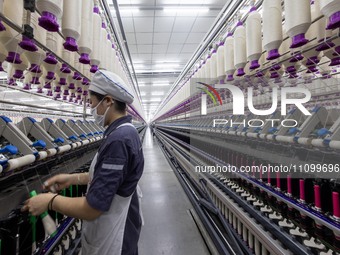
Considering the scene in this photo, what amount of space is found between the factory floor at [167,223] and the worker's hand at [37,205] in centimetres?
164

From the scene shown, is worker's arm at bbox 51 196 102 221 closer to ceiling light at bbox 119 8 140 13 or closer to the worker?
the worker

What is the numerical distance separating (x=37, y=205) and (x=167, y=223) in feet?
7.12

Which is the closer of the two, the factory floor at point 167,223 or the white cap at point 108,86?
the white cap at point 108,86

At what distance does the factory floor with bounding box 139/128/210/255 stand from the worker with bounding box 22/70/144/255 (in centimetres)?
129

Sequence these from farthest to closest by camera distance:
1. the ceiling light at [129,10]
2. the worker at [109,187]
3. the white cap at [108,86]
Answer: the ceiling light at [129,10], the white cap at [108,86], the worker at [109,187]

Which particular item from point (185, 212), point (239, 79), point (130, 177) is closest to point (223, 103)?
point (239, 79)

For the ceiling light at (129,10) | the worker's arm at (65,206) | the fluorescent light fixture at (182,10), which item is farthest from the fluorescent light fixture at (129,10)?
the worker's arm at (65,206)

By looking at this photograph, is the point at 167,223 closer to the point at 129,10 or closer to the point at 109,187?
the point at 109,187

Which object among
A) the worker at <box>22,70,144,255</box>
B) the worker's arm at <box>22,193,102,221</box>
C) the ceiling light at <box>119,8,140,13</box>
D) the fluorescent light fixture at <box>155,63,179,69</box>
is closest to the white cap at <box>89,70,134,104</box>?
the worker at <box>22,70,144,255</box>

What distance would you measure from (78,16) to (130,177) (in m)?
0.88

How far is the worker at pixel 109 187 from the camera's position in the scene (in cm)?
90

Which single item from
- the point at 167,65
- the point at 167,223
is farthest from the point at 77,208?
the point at 167,65

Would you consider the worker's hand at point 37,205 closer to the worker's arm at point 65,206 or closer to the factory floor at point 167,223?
the worker's arm at point 65,206

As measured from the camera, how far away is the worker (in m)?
0.90
